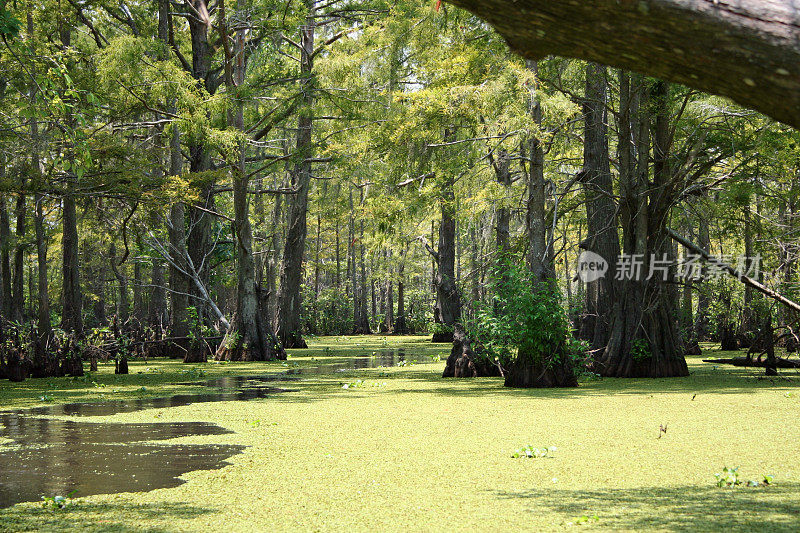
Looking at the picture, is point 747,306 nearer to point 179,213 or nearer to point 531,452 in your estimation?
point 531,452

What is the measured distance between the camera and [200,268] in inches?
615

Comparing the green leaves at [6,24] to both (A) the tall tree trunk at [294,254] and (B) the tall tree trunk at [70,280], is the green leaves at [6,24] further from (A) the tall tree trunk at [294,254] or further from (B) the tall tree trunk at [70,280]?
(A) the tall tree trunk at [294,254]

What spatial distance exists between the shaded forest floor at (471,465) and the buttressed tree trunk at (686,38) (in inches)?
75.1

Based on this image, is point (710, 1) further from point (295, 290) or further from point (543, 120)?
point (295, 290)

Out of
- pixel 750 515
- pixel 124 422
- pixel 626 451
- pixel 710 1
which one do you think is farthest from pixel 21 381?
pixel 710 1

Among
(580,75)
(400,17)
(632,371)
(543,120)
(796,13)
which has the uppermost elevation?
(400,17)

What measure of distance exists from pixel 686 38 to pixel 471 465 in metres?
3.12

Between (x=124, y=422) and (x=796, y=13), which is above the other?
(x=796, y=13)

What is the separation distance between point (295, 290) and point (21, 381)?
10.3 metres

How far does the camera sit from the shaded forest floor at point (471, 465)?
10.1 feet

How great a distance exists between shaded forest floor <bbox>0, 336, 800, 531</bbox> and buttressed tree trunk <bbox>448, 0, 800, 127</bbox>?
1907 mm

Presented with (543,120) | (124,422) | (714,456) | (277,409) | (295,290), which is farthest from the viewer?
(295,290)

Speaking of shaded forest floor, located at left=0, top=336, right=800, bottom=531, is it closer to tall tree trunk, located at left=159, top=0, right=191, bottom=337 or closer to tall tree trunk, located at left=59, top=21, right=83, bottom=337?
tall tree trunk, located at left=59, top=21, right=83, bottom=337

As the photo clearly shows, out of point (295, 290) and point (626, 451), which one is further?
point (295, 290)
